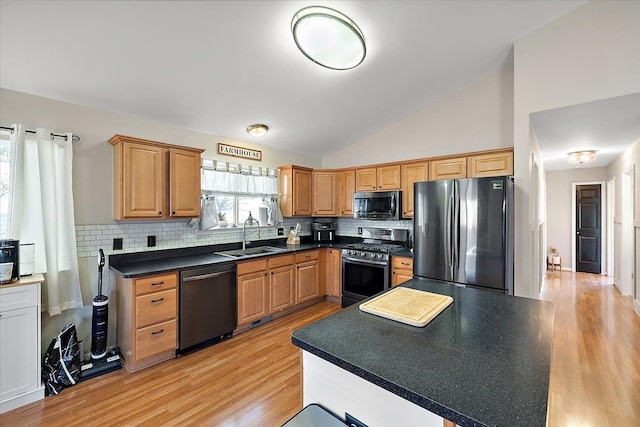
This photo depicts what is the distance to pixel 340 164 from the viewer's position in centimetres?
490

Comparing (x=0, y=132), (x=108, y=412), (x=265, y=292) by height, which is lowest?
(x=108, y=412)

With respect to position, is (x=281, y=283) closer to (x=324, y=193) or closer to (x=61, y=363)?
(x=324, y=193)

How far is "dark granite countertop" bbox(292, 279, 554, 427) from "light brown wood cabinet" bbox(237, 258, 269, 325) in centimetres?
207

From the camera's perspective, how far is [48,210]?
2408 mm

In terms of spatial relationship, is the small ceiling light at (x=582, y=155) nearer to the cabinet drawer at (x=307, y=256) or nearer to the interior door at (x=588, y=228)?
the interior door at (x=588, y=228)

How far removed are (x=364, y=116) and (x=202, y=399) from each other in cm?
355

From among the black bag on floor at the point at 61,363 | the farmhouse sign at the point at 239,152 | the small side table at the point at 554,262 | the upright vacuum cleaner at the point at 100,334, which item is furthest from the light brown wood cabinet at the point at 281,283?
the small side table at the point at 554,262

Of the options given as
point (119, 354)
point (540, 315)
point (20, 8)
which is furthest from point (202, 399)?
A: point (20, 8)

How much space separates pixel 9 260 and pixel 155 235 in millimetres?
1135

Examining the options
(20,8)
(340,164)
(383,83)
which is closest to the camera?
(20,8)

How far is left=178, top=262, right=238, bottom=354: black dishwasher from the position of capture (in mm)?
2734

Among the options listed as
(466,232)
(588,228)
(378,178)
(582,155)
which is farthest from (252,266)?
(588,228)

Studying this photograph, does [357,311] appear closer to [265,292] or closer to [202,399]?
[202,399]

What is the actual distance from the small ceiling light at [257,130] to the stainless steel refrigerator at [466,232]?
200cm
